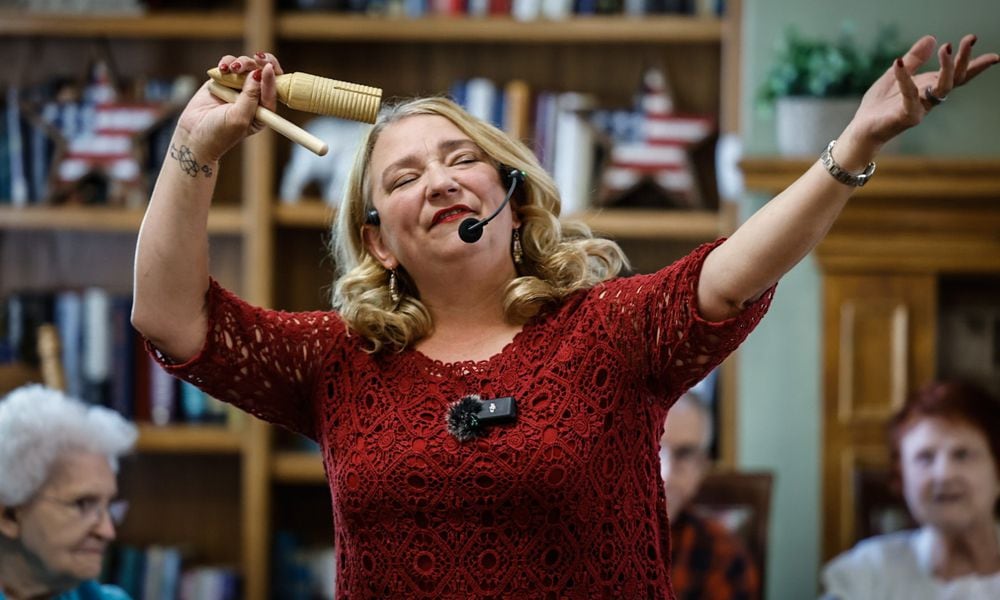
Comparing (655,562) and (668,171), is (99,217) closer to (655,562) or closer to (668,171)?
(668,171)

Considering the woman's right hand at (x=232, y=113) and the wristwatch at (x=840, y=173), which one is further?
the woman's right hand at (x=232, y=113)

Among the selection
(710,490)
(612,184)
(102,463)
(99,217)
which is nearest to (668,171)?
(612,184)

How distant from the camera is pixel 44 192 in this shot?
12.5 feet

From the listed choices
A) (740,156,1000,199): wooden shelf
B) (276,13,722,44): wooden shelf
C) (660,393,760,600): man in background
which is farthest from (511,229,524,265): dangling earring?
(276,13,722,44): wooden shelf

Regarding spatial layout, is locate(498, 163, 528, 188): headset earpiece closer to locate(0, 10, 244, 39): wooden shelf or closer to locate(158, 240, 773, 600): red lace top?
locate(158, 240, 773, 600): red lace top

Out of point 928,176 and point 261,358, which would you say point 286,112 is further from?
point 261,358

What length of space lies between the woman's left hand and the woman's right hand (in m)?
0.60

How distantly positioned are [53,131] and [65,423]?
1.93 metres

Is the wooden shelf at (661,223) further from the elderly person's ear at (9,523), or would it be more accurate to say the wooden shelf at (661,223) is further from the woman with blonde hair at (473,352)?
the woman with blonde hair at (473,352)

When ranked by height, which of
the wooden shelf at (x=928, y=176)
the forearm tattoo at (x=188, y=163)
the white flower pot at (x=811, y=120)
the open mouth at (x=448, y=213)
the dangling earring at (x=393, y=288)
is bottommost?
the dangling earring at (x=393, y=288)

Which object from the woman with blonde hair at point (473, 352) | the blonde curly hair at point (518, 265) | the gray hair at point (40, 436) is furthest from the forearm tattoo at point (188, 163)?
the gray hair at point (40, 436)

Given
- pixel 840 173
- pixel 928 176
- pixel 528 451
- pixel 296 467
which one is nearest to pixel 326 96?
pixel 528 451

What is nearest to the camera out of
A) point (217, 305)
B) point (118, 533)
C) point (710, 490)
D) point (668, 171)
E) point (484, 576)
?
point (484, 576)

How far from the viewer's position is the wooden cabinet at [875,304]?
3389mm
